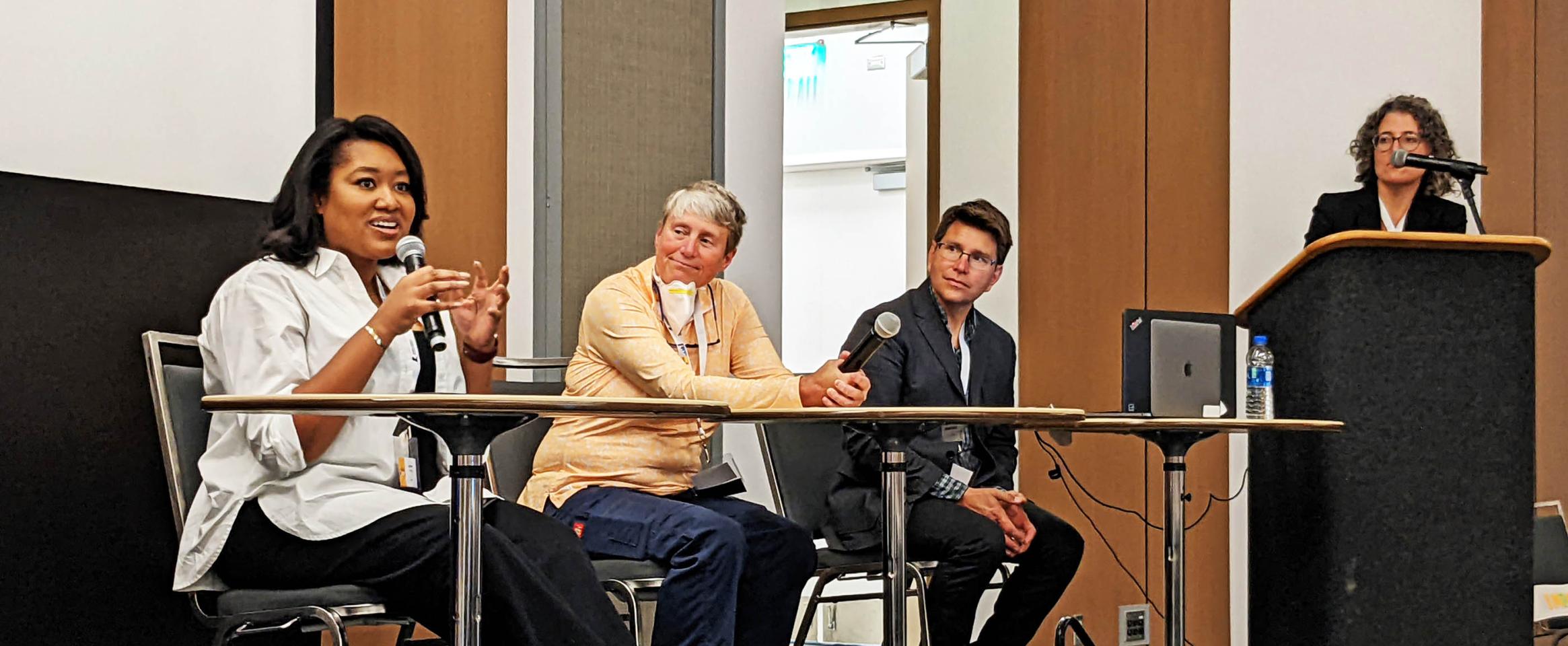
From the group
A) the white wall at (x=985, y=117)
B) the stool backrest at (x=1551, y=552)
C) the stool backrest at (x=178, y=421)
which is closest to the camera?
the stool backrest at (x=178, y=421)

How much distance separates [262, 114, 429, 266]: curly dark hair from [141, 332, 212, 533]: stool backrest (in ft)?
0.75

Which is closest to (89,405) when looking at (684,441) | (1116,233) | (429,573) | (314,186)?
(314,186)

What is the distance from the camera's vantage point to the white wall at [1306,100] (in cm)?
457

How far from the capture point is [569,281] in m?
3.67

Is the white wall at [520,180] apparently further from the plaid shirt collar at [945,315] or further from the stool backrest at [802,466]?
the plaid shirt collar at [945,315]

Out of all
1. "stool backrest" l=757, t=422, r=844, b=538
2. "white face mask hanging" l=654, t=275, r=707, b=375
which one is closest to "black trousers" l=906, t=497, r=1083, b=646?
"stool backrest" l=757, t=422, r=844, b=538

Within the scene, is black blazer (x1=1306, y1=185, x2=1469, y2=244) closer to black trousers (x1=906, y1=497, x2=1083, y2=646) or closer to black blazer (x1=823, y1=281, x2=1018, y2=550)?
black blazer (x1=823, y1=281, x2=1018, y2=550)

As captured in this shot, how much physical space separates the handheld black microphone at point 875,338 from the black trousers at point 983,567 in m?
0.68

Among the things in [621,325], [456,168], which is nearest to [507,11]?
[456,168]

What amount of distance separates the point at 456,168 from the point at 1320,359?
199 cm

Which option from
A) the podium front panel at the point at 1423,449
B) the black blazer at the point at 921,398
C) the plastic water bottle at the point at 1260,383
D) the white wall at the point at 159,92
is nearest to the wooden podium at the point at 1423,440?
the podium front panel at the point at 1423,449

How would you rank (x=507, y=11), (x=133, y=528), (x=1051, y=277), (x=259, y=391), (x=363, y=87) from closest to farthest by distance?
(x=259, y=391) → (x=133, y=528) → (x=363, y=87) → (x=507, y=11) → (x=1051, y=277)

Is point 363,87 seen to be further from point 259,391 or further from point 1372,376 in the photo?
point 1372,376

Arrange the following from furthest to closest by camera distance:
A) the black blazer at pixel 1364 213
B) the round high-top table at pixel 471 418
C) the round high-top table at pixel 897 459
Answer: the black blazer at pixel 1364 213 < the round high-top table at pixel 897 459 < the round high-top table at pixel 471 418
